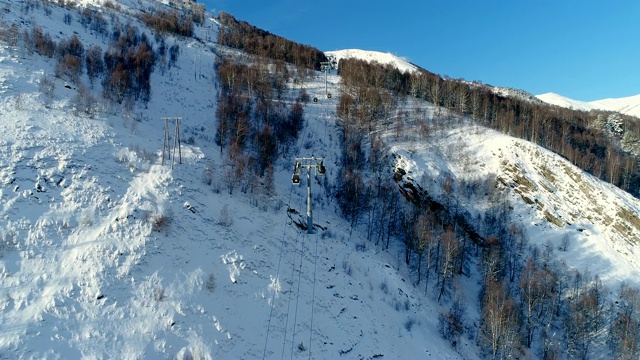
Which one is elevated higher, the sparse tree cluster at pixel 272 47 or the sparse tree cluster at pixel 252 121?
the sparse tree cluster at pixel 272 47

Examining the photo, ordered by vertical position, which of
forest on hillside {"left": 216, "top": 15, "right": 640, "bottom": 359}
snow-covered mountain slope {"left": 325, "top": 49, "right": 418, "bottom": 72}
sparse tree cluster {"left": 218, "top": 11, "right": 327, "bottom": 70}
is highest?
snow-covered mountain slope {"left": 325, "top": 49, "right": 418, "bottom": 72}

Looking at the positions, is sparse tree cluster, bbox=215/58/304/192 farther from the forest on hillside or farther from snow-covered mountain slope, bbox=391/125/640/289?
snow-covered mountain slope, bbox=391/125/640/289

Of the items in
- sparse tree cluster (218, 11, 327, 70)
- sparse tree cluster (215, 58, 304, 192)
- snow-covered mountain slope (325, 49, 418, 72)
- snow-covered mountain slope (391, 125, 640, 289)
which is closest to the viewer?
sparse tree cluster (215, 58, 304, 192)

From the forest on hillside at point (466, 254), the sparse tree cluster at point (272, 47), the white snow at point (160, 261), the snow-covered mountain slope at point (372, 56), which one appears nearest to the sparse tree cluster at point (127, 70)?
the white snow at point (160, 261)

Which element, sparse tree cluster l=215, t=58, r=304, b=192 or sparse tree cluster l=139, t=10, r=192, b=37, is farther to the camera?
sparse tree cluster l=139, t=10, r=192, b=37

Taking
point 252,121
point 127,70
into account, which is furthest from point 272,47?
point 127,70

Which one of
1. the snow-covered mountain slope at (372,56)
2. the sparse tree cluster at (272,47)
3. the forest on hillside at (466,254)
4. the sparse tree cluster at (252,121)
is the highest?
the snow-covered mountain slope at (372,56)

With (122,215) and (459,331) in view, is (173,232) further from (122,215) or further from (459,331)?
(459,331)

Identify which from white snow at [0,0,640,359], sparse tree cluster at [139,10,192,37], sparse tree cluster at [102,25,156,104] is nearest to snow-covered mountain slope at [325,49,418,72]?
sparse tree cluster at [139,10,192,37]

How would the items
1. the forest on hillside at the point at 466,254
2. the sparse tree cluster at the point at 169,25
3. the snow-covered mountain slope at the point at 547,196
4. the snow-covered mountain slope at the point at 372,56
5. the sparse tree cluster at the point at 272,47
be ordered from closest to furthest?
1. the forest on hillside at the point at 466,254
2. the snow-covered mountain slope at the point at 547,196
3. the sparse tree cluster at the point at 169,25
4. the sparse tree cluster at the point at 272,47
5. the snow-covered mountain slope at the point at 372,56

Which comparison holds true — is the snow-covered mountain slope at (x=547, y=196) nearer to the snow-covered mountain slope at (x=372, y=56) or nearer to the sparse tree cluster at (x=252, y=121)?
the sparse tree cluster at (x=252, y=121)

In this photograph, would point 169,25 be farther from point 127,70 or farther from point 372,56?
point 372,56

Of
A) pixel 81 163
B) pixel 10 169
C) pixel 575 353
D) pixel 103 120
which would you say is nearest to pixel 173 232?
pixel 81 163
